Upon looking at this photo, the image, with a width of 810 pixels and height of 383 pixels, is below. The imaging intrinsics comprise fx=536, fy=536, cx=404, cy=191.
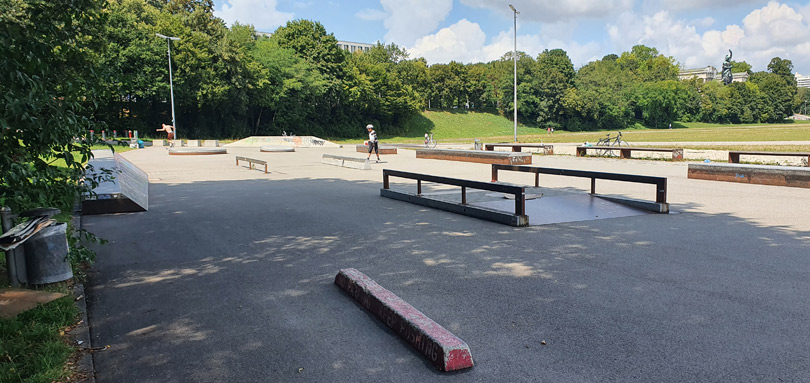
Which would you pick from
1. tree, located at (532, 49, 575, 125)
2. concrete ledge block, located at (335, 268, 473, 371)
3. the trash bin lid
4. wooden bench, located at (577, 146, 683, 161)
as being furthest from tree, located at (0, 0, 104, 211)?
tree, located at (532, 49, 575, 125)

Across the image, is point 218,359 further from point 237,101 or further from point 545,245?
point 237,101

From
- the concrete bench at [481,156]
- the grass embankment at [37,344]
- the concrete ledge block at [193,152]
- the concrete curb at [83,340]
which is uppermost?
the concrete ledge block at [193,152]

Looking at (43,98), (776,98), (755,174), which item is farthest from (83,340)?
(776,98)

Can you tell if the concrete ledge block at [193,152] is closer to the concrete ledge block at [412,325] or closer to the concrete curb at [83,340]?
the concrete curb at [83,340]

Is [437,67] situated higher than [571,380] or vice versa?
[437,67]

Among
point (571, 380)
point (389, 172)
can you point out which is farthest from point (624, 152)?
point (571, 380)

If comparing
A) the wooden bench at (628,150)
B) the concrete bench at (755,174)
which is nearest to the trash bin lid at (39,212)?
the concrete bench at (755,174)

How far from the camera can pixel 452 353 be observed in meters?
A: 3.42

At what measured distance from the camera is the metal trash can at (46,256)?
5105 millimetres

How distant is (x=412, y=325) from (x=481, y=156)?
18.5m

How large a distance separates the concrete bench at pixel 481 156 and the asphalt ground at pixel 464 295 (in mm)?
10479

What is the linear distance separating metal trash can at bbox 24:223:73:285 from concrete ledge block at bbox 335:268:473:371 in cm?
280

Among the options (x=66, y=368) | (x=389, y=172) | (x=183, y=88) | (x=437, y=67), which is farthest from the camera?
(x=437, y=67)

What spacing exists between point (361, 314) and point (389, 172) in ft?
26.2
